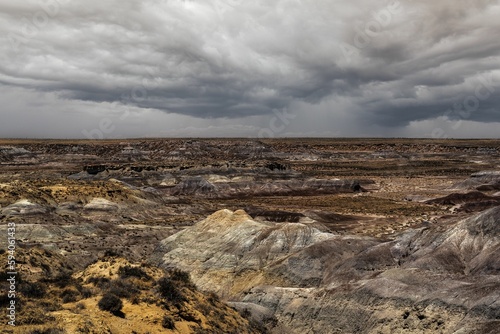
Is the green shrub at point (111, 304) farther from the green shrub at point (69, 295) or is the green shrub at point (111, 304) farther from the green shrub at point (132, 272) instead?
the green shrub at point (132, 272)

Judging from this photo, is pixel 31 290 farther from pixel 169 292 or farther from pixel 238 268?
pixel 238 268

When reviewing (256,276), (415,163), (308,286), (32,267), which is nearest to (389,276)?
(308,286)

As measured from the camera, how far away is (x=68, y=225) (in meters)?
54.6

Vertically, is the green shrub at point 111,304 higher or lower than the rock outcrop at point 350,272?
higher

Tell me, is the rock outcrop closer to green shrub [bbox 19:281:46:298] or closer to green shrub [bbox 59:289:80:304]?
green shrub [bbox 59:289:80:304]

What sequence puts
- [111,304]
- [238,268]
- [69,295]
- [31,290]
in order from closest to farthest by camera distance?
[111,304], [31,290], [69,295], [238,268]

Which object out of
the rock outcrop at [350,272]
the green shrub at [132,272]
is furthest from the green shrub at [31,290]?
the rock outcrop at [350,272]

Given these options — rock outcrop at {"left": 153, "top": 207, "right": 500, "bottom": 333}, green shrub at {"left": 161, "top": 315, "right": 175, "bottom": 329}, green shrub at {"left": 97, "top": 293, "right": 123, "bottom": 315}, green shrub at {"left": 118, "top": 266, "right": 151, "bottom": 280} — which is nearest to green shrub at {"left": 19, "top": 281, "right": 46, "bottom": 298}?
green shrub at {"left": 97, "top": 293, "right": 123, "bottom": 315}

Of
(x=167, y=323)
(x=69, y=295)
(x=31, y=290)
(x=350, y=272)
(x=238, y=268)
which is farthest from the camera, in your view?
(x=238, y=268)

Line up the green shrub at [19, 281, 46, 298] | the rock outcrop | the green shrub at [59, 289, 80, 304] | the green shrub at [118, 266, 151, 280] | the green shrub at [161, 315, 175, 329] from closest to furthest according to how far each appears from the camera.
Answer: the green shrub at [161, 315, 175, 329] < the green shrub at [19, 281, 46, 298] < the green shrub at [59, 289, 80, 304] < the green shrub at [118, 266, 151, 280] < the rock outcrop

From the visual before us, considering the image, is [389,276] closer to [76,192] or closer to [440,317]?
[440,317]

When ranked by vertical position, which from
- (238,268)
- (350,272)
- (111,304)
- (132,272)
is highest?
(111,304)

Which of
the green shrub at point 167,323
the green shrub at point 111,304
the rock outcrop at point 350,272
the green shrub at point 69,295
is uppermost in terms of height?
the green shrub at point 111,304

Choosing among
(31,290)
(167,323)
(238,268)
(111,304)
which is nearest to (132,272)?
(111,304)
